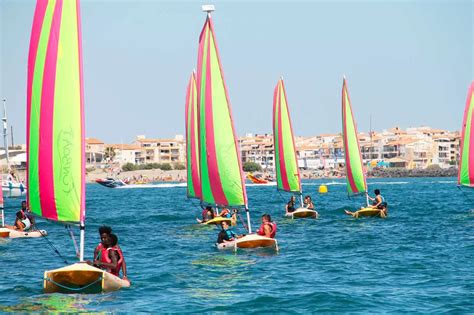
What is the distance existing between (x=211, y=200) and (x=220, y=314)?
16.2 meters

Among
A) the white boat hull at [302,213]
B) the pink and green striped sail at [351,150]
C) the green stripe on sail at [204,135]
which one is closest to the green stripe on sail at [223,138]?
the green stripe on sail at [204,135]

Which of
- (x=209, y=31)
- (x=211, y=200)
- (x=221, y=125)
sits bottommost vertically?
(x=211, y=200)

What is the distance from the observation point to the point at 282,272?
2844cm

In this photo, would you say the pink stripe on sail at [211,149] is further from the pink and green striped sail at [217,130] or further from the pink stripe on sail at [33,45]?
the pink stripe on sail at [33,45]

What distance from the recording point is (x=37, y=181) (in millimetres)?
23625

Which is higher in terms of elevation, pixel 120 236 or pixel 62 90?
pixel 62 90

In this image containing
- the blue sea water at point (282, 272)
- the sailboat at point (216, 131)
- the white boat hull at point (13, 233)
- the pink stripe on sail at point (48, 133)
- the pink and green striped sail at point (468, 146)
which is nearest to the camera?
the blue sea water at point (282, 272)

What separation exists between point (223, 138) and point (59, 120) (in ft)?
44.8

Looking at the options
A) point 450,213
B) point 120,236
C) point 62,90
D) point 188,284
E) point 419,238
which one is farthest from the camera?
point 450,213

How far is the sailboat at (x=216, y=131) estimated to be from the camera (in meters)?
35.6

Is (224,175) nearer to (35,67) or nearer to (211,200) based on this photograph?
(211,200)

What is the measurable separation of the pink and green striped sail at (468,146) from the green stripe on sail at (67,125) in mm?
34794

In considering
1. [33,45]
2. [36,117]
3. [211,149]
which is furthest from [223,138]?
[33,45]

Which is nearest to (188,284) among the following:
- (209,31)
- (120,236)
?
(209,31)
